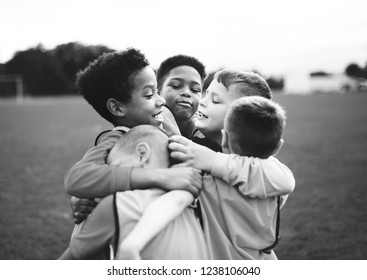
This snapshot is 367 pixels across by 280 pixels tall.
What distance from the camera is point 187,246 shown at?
1.30 m

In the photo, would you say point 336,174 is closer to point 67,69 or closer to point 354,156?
point 354,156

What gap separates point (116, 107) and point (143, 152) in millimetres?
367

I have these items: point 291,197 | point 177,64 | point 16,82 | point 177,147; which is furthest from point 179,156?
point 16,82

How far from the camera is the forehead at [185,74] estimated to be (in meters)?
2.23

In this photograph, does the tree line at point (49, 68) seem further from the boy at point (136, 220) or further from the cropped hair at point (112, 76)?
the boy at point (136, 220)

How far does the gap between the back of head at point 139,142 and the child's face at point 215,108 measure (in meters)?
0.28

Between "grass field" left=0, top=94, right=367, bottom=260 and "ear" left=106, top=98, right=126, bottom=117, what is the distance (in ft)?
9.60

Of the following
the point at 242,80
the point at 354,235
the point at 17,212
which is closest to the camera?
the point at 242,80

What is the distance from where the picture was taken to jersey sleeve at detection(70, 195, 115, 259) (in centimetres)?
123

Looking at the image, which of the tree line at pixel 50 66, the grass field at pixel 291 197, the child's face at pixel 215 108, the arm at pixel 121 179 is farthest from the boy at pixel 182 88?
the tree line at pixel 50 66

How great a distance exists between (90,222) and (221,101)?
0.73 m

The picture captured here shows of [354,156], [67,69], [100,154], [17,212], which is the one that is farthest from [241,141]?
[67,69]

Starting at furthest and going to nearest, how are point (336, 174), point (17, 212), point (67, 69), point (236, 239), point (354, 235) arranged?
1. point (67, 69)
2. point (336, 174)
3. point (17, 212)
4. point (354, 235)
5. point (236, 239)

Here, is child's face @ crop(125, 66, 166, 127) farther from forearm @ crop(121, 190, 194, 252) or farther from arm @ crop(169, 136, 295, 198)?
forearm @ crop(121, 190, 194, 252)
